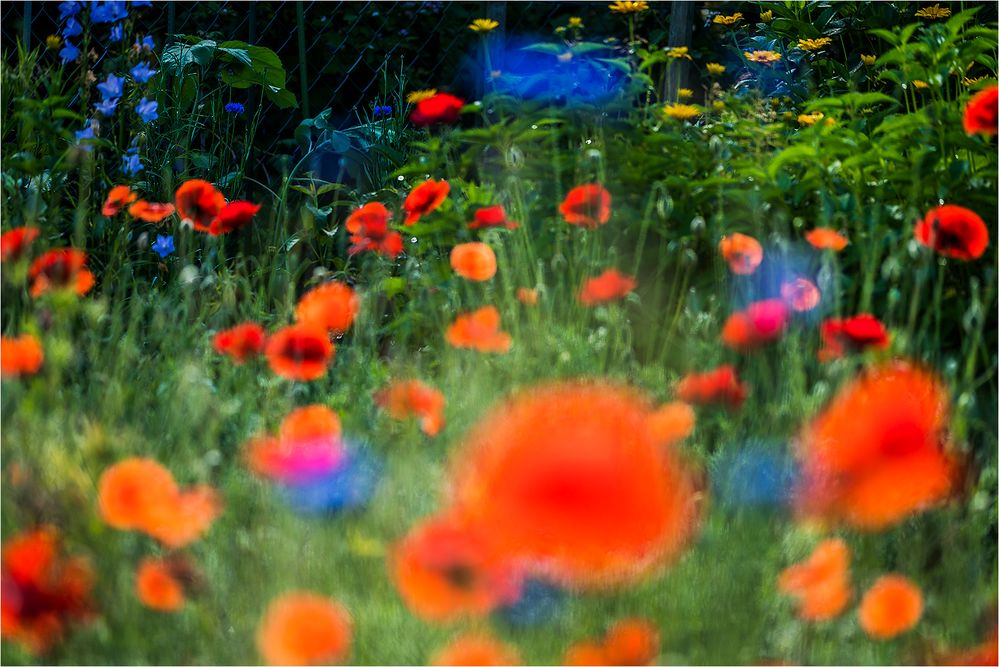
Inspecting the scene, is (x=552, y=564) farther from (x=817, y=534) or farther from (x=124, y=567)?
(x=124, y=567)

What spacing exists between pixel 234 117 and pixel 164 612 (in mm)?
2779

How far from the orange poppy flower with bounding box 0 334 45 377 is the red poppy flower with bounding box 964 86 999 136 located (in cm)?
168

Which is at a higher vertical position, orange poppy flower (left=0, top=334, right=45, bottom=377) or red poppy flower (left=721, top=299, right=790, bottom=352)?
orange poppy flower (left=0, top=334, right=45, bottom=377)

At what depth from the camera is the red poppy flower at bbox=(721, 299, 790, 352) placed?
6.12 feet

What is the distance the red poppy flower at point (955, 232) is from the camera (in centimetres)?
198

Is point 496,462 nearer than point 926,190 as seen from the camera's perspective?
Yes

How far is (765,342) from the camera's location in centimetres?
190

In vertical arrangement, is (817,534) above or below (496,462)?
below

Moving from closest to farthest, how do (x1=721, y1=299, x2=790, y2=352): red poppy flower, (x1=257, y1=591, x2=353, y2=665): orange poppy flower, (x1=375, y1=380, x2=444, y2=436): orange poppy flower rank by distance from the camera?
(x1=257, y1=591, x2=353, y2=665): orange poppy flower < (x1=375, y1=380, x2=444, y2=436): orange poppy flower < (x1=721, y1=299, x2=790, y2=352): red poppy flower

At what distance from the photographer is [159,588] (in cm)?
136

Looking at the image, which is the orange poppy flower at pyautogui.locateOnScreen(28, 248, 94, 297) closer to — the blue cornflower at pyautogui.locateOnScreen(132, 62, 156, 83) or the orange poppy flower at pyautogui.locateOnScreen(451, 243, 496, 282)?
the orange poppy flower at pyautogui.locateOnScreen(451, 243, 496, 282)

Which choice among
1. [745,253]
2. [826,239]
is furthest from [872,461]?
[745,253]

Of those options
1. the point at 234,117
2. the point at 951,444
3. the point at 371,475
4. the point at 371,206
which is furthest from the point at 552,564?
the point at 234,117

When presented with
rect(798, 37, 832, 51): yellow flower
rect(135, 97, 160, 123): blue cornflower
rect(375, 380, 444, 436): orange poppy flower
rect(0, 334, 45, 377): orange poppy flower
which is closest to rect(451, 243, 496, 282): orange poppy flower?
rect(375, 380, 444, 436): orange poppy flower
